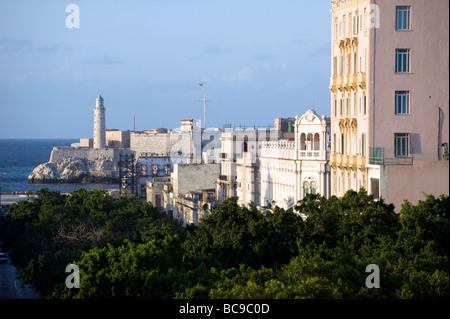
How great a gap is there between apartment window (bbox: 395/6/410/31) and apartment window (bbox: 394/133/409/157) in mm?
4851

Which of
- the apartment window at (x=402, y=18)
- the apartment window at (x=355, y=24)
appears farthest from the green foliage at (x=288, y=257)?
the apartment window at (x=355, y=24)

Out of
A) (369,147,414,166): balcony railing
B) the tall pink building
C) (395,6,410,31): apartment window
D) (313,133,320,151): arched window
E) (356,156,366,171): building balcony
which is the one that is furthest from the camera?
(313,133,320,151): arched window

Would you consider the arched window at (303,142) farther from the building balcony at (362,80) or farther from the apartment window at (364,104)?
the building balcony at (362,80)

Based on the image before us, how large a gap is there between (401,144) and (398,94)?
7.53 feet

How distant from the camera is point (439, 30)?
4472 centimetres

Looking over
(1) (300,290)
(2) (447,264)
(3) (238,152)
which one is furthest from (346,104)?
(3) (238,152)

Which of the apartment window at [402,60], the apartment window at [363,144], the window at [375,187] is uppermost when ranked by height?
the apartment window at [402,60]

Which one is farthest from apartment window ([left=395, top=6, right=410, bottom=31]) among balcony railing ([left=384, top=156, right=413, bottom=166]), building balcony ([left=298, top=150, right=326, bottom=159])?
building balcony ([left=298, top=150, right=326, bottom=159])

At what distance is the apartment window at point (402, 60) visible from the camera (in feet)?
156

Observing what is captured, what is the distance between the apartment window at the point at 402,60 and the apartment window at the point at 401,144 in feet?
9.71

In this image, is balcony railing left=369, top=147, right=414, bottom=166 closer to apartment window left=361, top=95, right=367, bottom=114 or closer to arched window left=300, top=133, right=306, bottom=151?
apartment window left=361, top=95, right=367, bottom=114

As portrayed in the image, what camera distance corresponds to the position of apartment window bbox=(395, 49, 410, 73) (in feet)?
156

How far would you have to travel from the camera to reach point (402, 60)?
4753cm
